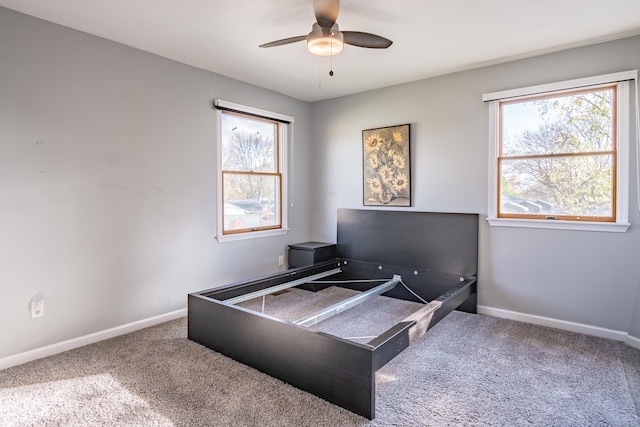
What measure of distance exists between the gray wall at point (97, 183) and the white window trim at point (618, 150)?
9.75 ft

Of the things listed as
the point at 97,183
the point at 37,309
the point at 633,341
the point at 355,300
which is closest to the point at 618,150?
the point at 633,341

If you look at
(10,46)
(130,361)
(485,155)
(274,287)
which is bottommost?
(130,361)

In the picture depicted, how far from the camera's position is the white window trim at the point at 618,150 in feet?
10.0

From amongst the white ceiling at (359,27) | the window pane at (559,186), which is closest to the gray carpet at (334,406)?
the window pane at (559,186)

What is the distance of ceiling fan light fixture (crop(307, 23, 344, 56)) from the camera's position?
2.38 m

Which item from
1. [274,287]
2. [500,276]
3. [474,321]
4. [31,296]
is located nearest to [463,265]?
[500,276]

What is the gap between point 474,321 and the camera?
359 cm

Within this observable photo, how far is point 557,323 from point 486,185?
1.51m

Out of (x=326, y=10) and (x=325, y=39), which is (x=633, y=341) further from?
(x=326, y=10)

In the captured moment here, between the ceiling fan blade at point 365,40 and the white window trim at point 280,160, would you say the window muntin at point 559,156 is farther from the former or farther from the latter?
the white window trim at point 280,160

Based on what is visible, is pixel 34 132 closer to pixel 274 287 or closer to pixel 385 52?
pixel 274 287

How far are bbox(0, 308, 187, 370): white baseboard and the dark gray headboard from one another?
2.29m

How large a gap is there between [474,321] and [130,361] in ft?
10.4

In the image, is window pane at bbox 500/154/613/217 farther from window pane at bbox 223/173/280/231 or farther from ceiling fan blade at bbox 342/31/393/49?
window pane at bbox 223/173/280/231
